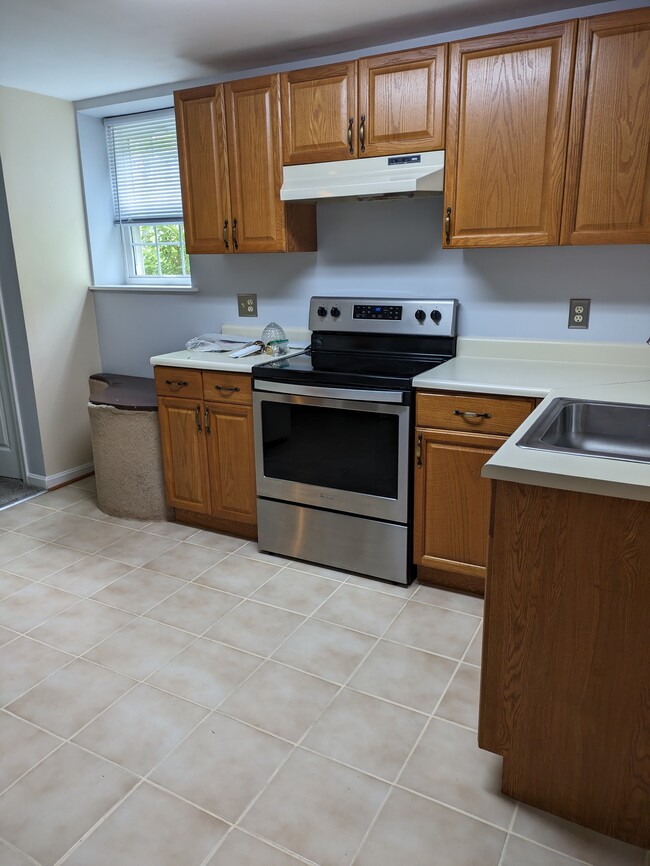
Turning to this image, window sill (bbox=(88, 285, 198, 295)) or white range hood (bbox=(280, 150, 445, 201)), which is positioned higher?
white range hood (bbox=(280, 150, 445, 201))

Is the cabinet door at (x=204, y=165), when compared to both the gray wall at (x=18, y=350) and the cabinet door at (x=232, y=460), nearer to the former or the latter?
the cabinet door at (x=232, y=460)

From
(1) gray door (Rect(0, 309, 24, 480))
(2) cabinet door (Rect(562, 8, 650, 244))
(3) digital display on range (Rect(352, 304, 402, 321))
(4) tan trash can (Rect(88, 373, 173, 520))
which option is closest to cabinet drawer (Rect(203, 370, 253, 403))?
(4) tan trash can (Rect(88, 373, 173, 520))

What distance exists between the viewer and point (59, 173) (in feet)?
11.9

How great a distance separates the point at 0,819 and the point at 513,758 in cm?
126

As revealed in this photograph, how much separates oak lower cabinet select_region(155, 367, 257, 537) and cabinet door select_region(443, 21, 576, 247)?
47.6 inches

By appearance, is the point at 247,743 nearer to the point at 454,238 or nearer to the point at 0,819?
the point at 0,819

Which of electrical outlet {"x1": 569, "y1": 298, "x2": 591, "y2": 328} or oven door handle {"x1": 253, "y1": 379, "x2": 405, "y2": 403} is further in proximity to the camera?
electrical outlet {"x1": 569, "y1": 298, "x2": 591, "y2": 328}

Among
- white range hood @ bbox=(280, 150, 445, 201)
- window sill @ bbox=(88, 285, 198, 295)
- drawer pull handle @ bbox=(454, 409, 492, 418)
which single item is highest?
white range hood @ bbox=(280, 150, 445, 201)

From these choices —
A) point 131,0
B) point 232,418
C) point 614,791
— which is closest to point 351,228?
point 232,418

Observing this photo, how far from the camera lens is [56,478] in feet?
12.6

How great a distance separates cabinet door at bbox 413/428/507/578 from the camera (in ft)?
7.73

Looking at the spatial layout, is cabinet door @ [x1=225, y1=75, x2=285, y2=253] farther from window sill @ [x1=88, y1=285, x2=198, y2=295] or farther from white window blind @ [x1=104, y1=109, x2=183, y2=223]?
white window blind @ [x1=104, y1=109, x2=183, y2=223]

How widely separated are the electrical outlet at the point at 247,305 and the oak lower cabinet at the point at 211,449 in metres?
0.61

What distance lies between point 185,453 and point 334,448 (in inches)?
34.1
